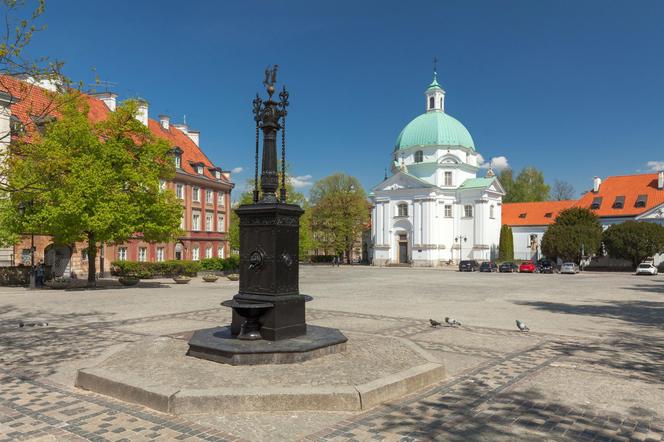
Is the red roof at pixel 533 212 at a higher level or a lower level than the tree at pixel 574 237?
higher

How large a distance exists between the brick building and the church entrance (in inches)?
1081

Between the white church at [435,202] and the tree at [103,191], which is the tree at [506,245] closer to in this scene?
the white church at [435,202]

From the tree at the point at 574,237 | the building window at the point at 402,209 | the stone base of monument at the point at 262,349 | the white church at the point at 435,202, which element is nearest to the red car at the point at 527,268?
the tree at the point at 574,237

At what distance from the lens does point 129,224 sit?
2645cm

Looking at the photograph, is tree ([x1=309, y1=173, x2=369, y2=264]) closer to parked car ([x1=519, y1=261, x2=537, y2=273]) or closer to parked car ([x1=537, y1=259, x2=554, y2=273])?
parked car ([x1=519, y1=261, x2=537, y2=273])

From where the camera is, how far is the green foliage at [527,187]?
308 feet

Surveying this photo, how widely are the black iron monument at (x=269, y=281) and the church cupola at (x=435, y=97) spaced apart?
71.8 metres

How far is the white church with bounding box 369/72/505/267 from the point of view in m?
69.4

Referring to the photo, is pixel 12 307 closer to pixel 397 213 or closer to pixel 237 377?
pixel 237 377

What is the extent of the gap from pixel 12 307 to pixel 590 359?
18.6 metres

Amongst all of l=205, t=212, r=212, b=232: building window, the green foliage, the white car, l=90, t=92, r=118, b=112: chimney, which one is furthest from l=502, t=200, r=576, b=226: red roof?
l=90, t=92, r=118, b=112: chimney

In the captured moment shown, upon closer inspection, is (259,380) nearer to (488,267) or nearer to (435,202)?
(488,267)

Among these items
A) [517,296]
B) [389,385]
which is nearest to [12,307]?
[389,385]

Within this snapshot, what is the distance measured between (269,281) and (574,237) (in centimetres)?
5425
